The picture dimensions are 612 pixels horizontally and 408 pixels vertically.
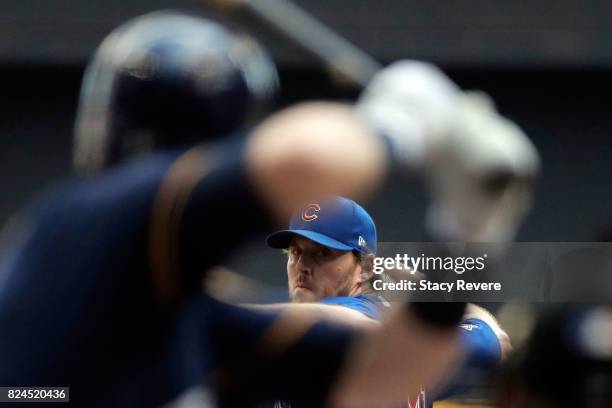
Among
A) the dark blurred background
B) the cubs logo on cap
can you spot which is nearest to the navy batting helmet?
the cubs logo on cap

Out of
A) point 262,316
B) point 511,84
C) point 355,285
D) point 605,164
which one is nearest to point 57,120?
point 511,84

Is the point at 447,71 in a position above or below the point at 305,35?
above

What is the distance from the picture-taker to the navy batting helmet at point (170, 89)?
141 cm

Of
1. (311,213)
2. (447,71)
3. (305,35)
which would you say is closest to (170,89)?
(305,35)

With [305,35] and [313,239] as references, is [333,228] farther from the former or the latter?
[305,35]

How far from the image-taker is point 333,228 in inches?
101

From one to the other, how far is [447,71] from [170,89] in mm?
5877

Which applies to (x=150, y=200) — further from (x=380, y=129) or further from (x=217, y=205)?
(x=380, y=129)

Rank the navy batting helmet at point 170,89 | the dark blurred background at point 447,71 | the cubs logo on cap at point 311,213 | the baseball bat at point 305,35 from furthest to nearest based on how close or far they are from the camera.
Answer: the dark blurred background at point 447,71 → the cubs logo on cap at point 311,213 → the baseball bat at point 305,35 → the navy batting helmet at point 170,89

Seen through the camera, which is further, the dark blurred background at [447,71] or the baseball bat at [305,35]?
the dark blurred background at [447,71]

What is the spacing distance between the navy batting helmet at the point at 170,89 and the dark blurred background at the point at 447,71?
513 centimetres

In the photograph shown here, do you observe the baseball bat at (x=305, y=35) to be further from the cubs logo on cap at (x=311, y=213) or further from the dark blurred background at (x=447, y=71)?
the dark blurred background at (x=447, y=71)

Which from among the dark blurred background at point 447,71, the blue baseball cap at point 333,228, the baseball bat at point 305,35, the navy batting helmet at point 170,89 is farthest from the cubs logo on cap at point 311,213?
the dark blurred background at point 447,71

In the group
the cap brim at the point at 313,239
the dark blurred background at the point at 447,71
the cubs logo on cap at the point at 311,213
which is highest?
the dark blurred background at the point at 447,71
